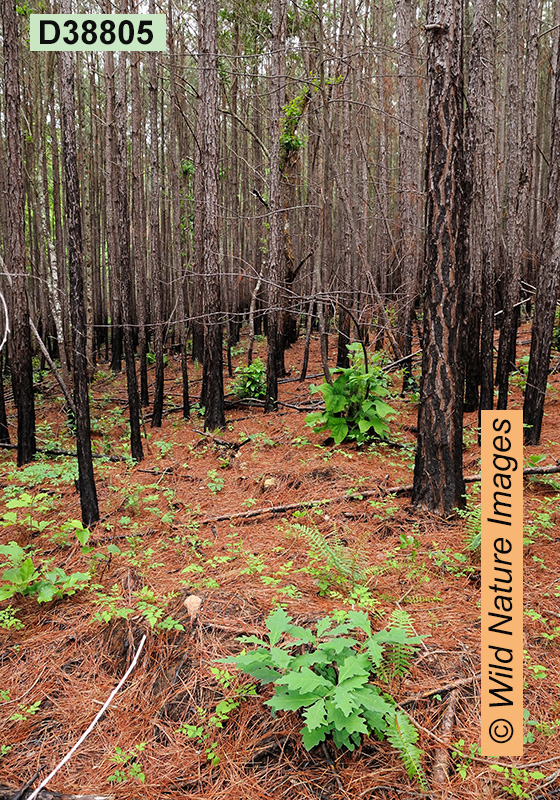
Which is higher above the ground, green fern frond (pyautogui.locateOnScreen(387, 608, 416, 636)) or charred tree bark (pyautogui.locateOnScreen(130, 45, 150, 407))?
charred tree bark (pyautogui.locateOnScreen(130, 45, 150, 407))

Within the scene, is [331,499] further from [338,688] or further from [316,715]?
[316,715]

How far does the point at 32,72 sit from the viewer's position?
13227 millimetres

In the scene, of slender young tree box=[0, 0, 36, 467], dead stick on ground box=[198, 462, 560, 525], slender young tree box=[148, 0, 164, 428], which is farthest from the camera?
slender young tree box=[148, 0, 164, 428]

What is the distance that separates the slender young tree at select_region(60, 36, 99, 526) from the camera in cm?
423

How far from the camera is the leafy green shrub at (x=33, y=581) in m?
3.55

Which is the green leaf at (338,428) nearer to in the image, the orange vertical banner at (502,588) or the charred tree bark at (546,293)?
the charred tree bark at (546,293)

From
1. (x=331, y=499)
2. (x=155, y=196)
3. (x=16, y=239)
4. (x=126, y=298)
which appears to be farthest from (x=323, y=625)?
(x=155, y=196)

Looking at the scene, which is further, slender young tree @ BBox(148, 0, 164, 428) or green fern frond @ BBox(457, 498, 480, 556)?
slender young tree @ BBox(148, 0, 164, 428)

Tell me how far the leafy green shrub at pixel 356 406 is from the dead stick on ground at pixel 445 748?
3.90 metres

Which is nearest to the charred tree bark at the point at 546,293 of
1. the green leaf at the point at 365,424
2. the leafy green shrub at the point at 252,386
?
A: the green leaf at the point at 365,424

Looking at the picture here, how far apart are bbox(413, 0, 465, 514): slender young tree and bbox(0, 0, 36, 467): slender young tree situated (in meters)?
4.49

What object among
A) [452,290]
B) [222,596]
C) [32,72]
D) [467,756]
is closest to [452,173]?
[452,290]

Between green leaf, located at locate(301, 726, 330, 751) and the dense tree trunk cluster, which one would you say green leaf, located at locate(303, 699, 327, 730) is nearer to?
green leaf, located at locate(301, 726, 330, 751)

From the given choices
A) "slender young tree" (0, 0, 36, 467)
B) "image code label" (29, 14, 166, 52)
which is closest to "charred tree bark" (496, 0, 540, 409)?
"image code label" (29, 14, 166, 52)
